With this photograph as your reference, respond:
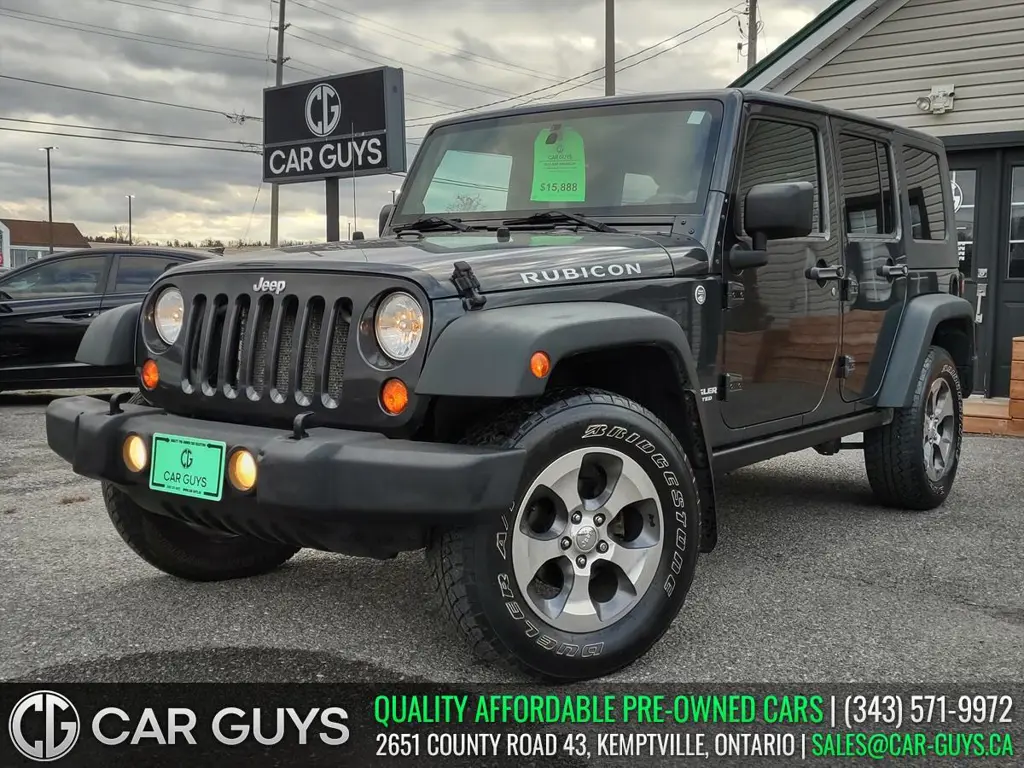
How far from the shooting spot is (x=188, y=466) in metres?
2.87

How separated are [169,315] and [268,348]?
1.97 ft

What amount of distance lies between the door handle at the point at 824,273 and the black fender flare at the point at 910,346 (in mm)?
744

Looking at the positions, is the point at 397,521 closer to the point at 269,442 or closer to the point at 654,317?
the point at 269,442

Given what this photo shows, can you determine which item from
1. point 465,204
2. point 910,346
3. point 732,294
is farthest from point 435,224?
point 910,346

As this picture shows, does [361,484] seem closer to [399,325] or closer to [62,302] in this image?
[399,325]

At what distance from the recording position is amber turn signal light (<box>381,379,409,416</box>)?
8.91 feet

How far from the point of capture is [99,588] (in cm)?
388

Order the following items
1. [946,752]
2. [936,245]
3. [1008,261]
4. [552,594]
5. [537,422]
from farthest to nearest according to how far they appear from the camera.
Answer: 1. [1008,261]
2. [936,245]
3. [552,594]
4. [537,422]
5. [946,752]

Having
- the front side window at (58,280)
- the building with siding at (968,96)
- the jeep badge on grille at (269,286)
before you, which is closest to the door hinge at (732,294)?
the jeep badge on grille at (269,286)

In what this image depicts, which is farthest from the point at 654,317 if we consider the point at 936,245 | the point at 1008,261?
the point at 1008,261

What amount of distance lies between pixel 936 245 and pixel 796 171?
1.67m

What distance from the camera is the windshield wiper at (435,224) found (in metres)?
3.91

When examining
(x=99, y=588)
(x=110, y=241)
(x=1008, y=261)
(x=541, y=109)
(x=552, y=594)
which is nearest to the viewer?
(x=552, y=594)

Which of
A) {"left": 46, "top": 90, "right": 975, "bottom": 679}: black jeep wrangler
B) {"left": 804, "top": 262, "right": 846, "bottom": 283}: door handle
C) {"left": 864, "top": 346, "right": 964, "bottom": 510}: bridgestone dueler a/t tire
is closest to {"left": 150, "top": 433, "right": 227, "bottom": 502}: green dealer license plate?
{"left": 46, "top": 90, "right": 975, "bottom": 679}: black jeep wrangler
